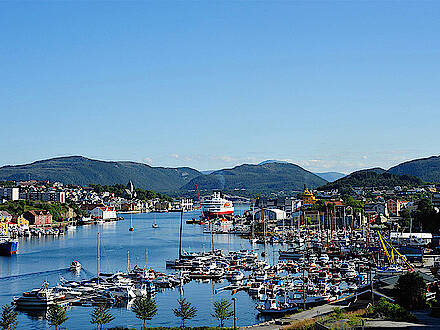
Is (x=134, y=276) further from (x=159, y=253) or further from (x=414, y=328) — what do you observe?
(x=414, y=328)

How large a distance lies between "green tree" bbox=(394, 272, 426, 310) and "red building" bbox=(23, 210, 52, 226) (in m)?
42.8

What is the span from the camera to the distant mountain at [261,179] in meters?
164

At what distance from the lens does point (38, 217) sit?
1988 inches

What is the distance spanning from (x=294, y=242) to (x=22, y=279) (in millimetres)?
16669

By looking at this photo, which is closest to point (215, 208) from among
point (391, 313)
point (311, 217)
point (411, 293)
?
point (311, 217)

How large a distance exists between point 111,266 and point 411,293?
15.6 m

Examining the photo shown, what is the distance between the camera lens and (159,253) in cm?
2978

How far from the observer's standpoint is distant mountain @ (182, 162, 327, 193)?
16388 centimetres

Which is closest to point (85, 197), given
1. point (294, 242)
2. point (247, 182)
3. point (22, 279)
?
point (294, 242)

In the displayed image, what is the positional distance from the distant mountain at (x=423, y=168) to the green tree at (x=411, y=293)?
337 ft

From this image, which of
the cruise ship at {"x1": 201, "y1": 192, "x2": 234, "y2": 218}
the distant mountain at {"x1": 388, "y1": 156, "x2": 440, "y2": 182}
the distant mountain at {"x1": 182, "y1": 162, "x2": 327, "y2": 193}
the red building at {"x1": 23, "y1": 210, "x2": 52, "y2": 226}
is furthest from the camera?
the distant mountain at {"x1": 182, "y1": 162, "x2": 327, "y2": 193}

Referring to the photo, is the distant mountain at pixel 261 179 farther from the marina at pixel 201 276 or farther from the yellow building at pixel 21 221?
the marina at pixel 201 276

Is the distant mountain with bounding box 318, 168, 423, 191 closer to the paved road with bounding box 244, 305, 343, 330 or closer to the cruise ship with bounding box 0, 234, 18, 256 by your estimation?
the cruise ship with bounding box 0, 234, 18, 256

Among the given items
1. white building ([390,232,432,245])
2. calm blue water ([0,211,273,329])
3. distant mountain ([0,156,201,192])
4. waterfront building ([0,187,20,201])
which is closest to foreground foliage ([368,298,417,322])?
calm blue water ([0,211,273,329])
